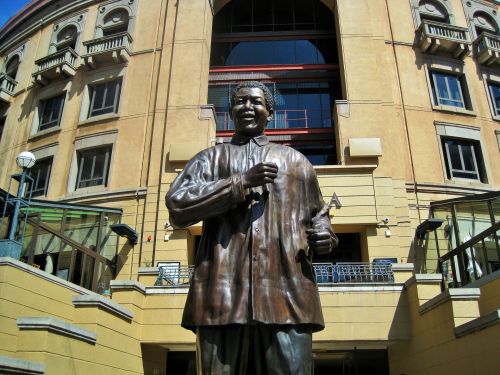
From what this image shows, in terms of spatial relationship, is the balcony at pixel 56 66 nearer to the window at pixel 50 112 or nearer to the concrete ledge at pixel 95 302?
the window at pixel 50 112

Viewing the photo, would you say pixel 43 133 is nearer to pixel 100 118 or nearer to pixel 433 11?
pixel 100 118

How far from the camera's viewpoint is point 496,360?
854 centimetres

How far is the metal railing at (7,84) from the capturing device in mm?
25958

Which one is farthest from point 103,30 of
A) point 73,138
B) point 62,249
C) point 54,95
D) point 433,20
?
point 433,20

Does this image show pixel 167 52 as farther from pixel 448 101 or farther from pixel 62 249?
pixel 448 101

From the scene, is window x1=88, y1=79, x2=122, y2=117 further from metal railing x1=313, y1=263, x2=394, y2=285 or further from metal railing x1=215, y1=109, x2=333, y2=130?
metal railing x1=313, y1=263, x2=394, y2=285

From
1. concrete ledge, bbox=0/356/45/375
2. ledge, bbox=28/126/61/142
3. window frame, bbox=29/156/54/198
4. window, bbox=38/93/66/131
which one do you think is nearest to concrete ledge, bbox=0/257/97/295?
concrete ledge, bbox=0/356/45/375

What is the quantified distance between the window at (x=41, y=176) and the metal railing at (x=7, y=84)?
6297 mm

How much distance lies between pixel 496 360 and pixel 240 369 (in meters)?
7.88

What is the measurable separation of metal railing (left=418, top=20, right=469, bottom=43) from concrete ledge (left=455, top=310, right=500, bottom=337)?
15.5 m

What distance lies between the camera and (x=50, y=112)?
2425 centimetres

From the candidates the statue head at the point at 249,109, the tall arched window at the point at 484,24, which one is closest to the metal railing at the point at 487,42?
the tall arched window at the point at 484,24

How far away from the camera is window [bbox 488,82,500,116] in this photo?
21.8m

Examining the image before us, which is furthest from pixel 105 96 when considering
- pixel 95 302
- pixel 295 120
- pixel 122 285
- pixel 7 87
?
pixel 95 302
